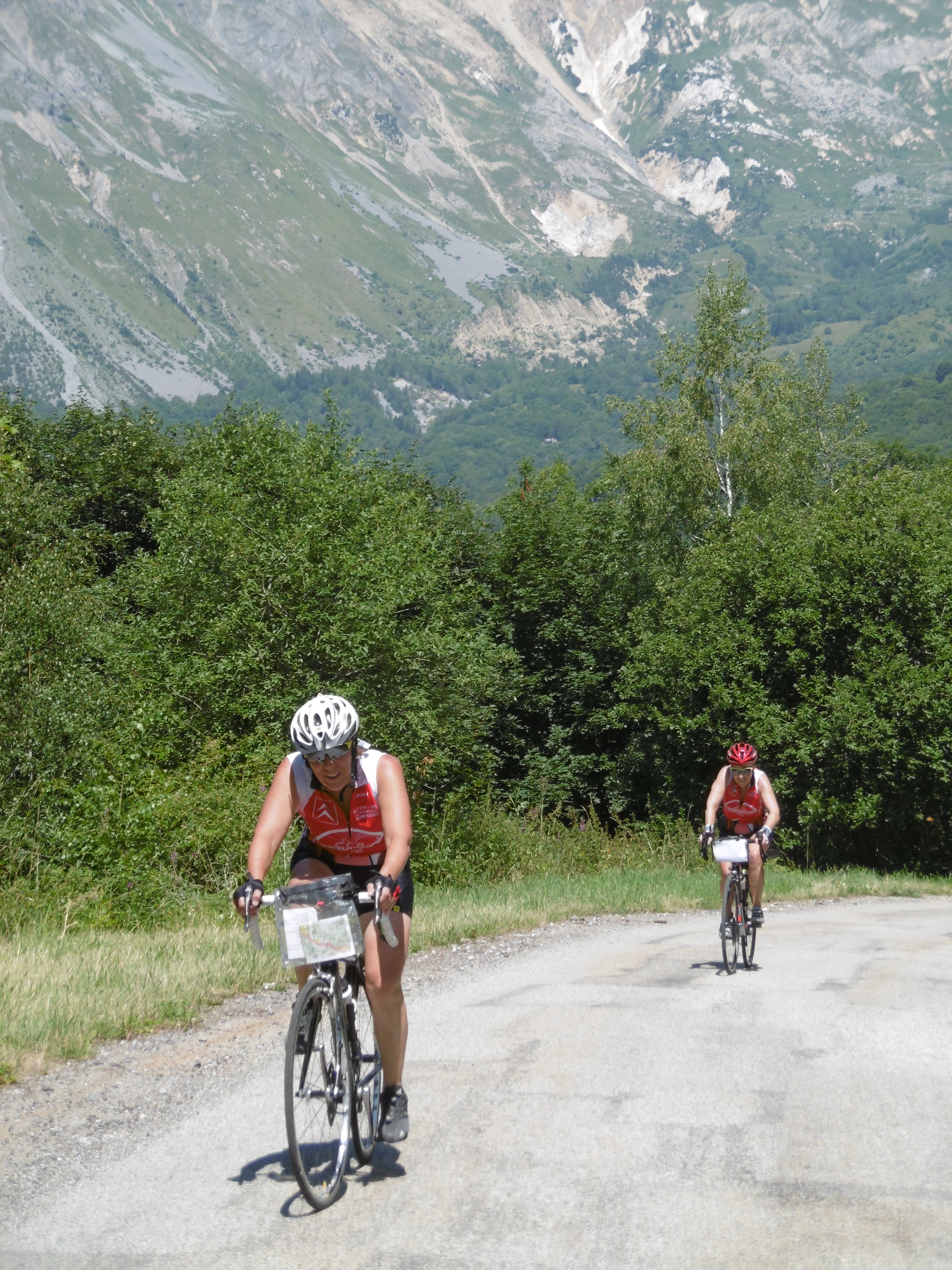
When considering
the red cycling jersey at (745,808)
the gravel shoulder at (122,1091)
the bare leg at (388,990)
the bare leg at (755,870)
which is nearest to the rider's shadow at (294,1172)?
the bare leg at (388,990)

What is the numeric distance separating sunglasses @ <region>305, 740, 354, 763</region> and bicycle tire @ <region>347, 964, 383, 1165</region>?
93 cm

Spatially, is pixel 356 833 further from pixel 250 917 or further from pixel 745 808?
pixel 745 808

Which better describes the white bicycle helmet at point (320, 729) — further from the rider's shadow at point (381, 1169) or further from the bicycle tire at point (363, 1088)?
the rider's shadow at point (381, 1169)

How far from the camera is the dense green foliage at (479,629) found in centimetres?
1758

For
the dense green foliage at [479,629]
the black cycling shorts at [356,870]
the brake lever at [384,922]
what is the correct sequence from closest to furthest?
the brake lever at [384,922] < the black cycling shorts at [356,870] < the dense green foliage at [479,629]

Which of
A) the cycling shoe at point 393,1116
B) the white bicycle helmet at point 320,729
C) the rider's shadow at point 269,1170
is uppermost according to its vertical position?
the white bicycle helmet at point 320,729

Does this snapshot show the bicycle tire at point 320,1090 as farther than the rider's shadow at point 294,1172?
No

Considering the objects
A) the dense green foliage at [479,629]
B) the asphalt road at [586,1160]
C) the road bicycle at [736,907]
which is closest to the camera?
the asphalt road at [586,1160]

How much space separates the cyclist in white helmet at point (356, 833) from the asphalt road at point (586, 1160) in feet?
1.94

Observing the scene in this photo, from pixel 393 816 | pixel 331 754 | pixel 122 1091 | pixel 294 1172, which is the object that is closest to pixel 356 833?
pixel 393 816

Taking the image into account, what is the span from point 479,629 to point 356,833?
27.9m

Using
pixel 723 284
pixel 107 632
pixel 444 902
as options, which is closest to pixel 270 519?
pixel 107 632

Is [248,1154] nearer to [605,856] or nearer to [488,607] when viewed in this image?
[605,856]

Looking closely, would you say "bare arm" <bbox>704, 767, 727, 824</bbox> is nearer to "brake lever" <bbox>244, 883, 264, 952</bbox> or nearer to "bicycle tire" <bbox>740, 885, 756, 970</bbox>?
"bicycle tire" <bbox>740, 885, 756, 970</bbox>
